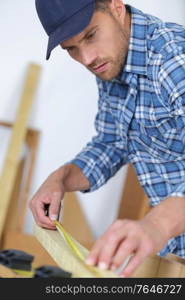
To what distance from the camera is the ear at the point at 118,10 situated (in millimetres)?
1697

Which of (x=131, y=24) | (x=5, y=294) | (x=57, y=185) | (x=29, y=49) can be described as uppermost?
(x=29, y=49)

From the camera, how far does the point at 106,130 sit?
80.4 inches

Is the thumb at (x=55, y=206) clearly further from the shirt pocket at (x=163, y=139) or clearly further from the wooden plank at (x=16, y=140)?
the wooden plank at (x=16, y=140)

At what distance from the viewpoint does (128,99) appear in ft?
5.85

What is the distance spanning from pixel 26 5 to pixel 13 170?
0.98 meters

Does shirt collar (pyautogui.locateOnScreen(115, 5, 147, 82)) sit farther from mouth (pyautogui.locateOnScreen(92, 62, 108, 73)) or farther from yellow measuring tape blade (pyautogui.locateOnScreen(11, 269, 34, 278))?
yellow measuring tape blade (pyautogui.locateOnScreen(11, 269, 34, 278))

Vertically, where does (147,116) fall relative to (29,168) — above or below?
above

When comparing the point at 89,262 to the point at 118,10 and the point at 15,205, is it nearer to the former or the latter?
the point at 118,10

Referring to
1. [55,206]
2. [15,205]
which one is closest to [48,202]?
[55,206]

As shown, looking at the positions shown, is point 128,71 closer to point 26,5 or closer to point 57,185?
point 57,185

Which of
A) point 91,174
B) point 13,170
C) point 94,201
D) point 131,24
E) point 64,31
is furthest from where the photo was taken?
point 94,201

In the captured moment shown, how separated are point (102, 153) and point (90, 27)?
55 cm

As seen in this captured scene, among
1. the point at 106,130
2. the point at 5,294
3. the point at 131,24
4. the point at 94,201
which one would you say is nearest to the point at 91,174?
the point at 106,130

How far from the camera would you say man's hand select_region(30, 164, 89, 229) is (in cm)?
166
